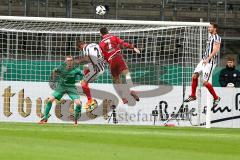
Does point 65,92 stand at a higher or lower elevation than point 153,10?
lower

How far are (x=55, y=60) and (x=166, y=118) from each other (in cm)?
332

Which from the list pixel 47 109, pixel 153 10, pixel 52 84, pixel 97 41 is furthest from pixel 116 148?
pixel 153 10

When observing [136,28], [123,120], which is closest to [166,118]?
[123,120]

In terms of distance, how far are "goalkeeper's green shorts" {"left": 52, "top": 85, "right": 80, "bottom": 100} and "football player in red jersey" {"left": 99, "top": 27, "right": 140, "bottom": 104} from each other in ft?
→ 3.73

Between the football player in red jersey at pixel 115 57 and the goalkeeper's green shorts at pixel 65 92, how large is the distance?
1135 millimetres

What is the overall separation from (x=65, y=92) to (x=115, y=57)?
150 cm

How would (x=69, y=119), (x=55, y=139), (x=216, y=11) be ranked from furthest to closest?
(x=216, y=11) → (x=69, y=119) → (x=55, y=139)

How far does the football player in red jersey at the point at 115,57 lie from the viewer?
664 inches

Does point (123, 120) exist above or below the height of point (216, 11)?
below

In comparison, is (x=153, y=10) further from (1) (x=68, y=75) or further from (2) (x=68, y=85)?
(2) (x=68, y=85)

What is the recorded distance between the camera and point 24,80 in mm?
18609

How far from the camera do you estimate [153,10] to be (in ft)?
94.9

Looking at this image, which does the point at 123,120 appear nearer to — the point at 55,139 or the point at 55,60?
the point at 55,60

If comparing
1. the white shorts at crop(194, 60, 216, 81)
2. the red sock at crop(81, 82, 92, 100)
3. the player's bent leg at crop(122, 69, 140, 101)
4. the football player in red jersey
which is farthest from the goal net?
the white shorts at crop(194, 60, 216, 81)
